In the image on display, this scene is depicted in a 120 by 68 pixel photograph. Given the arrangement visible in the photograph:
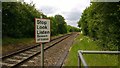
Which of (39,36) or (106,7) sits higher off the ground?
(106,7)

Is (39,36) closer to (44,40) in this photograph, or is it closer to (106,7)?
(44,40)

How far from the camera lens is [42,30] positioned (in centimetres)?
798

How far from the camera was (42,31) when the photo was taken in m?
7.99

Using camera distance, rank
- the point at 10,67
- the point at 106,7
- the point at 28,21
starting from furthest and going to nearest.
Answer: the point at 28,21, the point at 106,7, the point at 10,67

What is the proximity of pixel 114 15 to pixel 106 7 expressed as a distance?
135 cm

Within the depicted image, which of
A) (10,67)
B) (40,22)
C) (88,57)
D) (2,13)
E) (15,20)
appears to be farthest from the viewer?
(15,20)

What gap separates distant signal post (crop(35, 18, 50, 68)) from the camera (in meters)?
7.85

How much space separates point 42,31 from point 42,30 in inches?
1.4

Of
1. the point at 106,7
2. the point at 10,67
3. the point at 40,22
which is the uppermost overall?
the point at 106,7

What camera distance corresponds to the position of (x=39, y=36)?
7.95 meters

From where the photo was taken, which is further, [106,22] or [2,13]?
[2,13]

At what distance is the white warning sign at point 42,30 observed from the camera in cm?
785

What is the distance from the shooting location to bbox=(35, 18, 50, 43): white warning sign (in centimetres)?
785

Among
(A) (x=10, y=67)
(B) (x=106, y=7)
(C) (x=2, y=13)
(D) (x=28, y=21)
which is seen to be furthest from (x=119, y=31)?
(D) (x=28, y=21)
